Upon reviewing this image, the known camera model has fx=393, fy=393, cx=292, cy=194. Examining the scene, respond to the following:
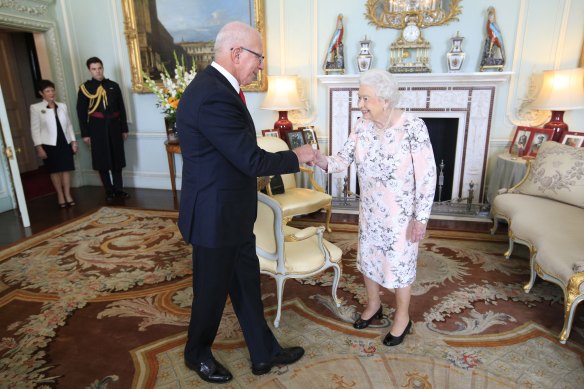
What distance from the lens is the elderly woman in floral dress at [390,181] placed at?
1.88 meters

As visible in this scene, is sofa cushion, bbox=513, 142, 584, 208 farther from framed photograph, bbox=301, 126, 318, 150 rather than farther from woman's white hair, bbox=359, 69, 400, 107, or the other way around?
framed photograph, bbox=301, 126, 318, 150

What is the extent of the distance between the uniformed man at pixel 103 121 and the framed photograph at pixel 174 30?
491mm

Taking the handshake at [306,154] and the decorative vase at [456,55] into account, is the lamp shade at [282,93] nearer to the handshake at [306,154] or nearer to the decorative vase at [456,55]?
the decorative vase at [456,55]

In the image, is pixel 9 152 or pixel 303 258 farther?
pixel 9 152

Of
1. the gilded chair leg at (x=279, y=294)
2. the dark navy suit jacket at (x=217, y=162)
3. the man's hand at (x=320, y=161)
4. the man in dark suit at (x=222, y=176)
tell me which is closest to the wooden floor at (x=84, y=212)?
the gilded chair leg at (x=279, y=294)

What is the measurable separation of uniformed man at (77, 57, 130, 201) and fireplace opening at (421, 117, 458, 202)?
3.90m

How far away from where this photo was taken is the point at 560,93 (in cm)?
368

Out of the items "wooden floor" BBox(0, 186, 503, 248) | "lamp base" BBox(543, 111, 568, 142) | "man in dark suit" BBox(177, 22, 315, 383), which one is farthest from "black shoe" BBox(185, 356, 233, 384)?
"lamp base" BBox(543, 111, 568, 142)

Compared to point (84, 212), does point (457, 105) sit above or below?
above

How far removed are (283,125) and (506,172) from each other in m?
2.44

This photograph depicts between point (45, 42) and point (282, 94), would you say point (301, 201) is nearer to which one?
point (282, 94)

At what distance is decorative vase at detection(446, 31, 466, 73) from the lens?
161 inches

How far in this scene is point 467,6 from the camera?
4.13m

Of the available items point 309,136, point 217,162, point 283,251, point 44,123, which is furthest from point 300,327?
point 44,123
